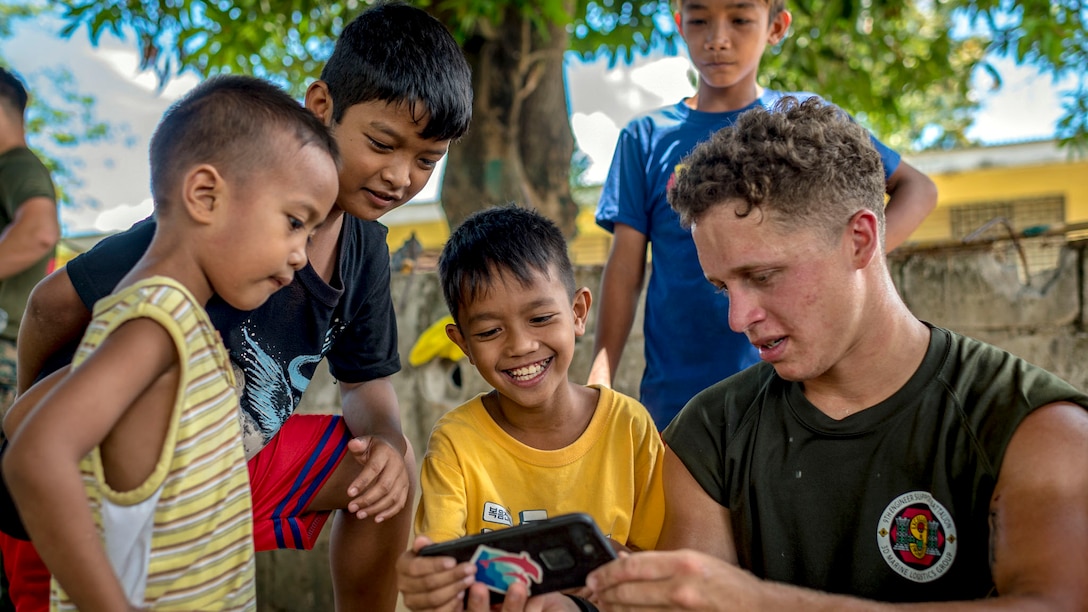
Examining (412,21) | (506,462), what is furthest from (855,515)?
(412,21)

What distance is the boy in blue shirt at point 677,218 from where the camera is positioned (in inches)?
124

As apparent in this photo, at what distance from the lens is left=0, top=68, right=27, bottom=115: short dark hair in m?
3.96

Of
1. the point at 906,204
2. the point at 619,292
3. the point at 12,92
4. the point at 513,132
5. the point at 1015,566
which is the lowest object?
the point at 1015,566

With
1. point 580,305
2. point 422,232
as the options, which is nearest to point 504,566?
point 580,305

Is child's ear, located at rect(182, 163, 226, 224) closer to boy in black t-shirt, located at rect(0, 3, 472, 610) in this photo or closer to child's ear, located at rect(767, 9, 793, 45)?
boy in black t-shirt, located at rect(0, 3, 472, 610)

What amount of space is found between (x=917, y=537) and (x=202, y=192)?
1.65 m

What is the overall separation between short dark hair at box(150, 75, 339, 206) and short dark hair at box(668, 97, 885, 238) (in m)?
0.89

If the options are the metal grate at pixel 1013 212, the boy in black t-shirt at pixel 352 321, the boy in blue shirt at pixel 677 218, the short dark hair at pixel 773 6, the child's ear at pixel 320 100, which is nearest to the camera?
the boy in black t-shirt at pixel 352 321

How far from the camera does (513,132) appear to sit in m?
5.81

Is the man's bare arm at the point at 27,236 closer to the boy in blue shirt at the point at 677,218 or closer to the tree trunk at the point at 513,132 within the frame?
the boy in blue shirt at the point at 677,218


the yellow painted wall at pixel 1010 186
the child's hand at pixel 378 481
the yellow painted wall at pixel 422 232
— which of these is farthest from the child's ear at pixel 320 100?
the yellow painted wall at pixel 422 232

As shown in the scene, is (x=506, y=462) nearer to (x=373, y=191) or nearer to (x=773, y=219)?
(x=373, y=191)

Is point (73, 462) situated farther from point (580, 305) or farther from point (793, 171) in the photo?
point (580, 305)

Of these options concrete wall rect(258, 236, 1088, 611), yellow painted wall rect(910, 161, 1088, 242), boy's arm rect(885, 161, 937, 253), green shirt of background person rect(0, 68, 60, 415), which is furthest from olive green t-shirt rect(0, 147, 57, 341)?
yellow painted wall rect(910, 161, 1088, 242)
